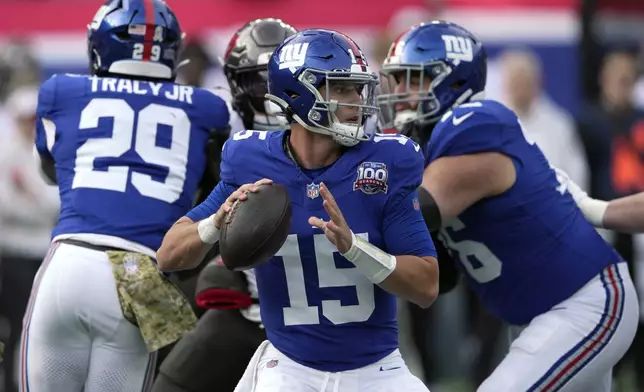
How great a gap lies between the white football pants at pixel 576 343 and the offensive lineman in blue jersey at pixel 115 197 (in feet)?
4.10

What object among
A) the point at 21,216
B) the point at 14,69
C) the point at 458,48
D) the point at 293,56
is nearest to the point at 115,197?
the point at 293,56

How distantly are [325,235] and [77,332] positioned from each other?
125 cm

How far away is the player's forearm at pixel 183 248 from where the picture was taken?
417 centimetres

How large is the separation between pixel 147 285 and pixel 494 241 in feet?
4.37

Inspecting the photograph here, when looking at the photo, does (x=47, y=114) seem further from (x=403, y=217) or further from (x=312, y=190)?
(x=403, y=217)

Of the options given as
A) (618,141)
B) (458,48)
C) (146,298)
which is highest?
(458,48)

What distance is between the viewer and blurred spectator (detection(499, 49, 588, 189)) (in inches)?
328

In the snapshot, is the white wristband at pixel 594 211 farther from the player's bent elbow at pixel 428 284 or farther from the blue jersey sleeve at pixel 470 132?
the player's bent elbow at pixel 428 284

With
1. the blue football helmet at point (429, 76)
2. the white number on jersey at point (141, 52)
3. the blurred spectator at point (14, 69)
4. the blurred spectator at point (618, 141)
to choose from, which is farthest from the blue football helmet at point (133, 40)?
the blurred spectator at point (14, 69)

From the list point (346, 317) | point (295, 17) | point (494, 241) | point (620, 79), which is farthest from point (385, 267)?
point (295, 17)

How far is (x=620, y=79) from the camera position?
8430 millimetres

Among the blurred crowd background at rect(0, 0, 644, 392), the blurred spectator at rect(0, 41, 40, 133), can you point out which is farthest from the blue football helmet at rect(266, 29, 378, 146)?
the blurred spectator at rect(0, 41, 40, 133)

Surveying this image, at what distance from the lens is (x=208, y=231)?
4117 mm

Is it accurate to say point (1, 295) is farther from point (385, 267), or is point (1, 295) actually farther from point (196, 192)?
point (385, 267)
